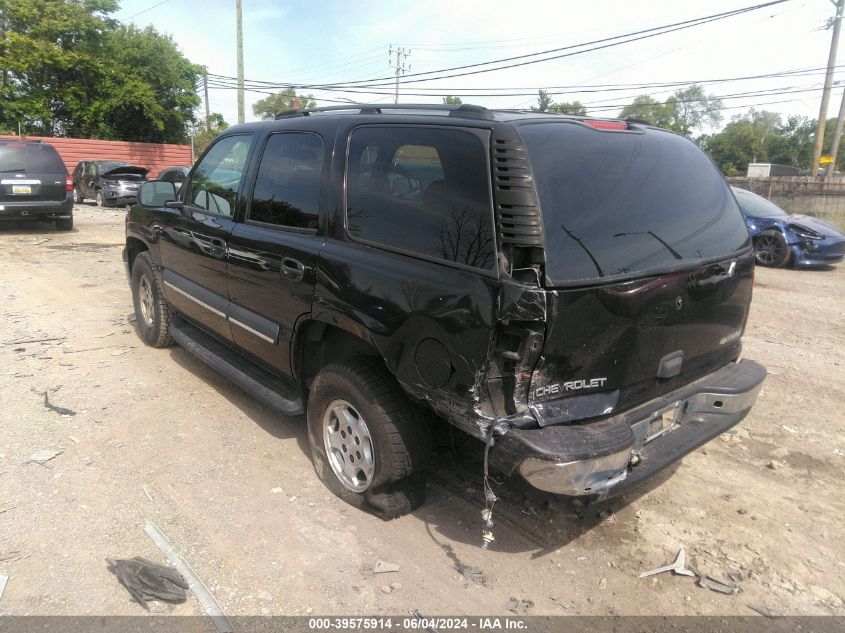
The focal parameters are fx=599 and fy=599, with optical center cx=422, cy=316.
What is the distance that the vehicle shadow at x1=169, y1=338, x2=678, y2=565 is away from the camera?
2.97 metres

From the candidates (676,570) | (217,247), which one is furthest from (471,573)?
(217,247)

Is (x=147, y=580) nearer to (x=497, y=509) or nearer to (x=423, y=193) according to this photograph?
(x=497, y=509)

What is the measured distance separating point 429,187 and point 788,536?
2507 millimetres

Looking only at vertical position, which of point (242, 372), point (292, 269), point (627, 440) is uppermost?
point (292, 269)

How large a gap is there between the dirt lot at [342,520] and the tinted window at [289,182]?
1.47 meters

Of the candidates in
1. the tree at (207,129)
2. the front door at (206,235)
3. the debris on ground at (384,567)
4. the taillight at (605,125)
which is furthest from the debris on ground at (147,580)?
the tree at (207,129)

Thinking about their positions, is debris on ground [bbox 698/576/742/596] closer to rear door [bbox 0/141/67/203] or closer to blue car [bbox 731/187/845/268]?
blue car [bbox 731/187/845/268]

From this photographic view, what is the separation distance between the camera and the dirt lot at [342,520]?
2.60 metres

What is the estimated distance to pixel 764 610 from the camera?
255 centimetres

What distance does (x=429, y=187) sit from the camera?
106 inches

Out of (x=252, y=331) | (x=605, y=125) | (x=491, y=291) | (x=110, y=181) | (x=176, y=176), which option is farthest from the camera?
(x=110, y=181)

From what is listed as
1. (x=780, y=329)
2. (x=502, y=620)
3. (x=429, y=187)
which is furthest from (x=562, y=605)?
(x=780, y=329)

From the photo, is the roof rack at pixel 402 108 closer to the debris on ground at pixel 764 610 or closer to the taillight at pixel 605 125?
the taillight at pixel 605 125

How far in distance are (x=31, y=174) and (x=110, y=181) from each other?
7.20 metres
